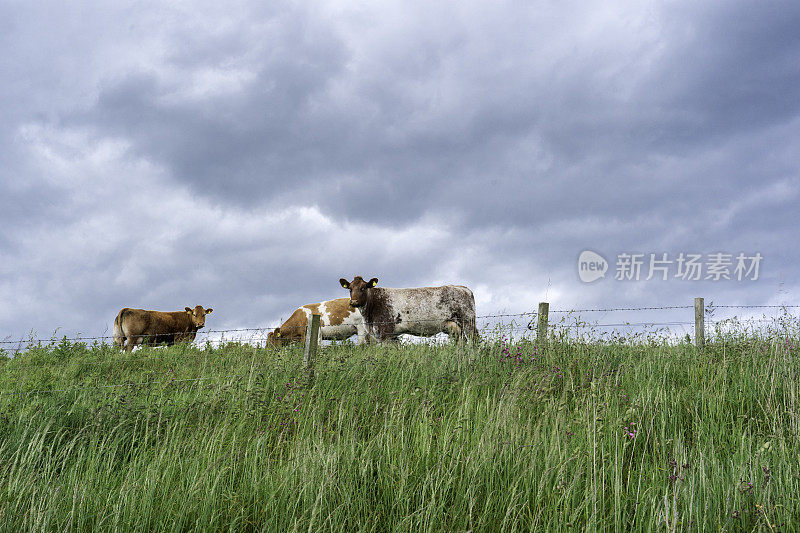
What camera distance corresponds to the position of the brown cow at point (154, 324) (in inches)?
706

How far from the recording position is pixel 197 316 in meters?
20.5

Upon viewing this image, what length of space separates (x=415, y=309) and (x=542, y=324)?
5911 millimetres

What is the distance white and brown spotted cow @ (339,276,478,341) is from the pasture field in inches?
236

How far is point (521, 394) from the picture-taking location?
5.47 m

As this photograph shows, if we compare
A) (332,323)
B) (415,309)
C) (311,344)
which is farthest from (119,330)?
(311,344)

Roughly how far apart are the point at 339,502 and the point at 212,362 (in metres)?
8.01

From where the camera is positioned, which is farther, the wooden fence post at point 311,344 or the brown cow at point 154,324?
the brown cow at point 154,324

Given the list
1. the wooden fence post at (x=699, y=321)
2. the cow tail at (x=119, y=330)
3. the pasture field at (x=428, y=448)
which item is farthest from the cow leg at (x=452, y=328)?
the cow tail at (x=119, y=330)

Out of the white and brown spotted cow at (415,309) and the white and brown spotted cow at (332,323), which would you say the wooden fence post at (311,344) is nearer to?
the white and brown spotted cow at (415,309)

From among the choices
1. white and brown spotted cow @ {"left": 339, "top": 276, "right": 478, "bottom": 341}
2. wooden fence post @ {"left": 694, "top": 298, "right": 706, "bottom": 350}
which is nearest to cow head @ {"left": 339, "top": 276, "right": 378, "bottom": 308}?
white and brown spotted cow @ {"left": 339, "top": 276, "right": 478, "bottom": 341}

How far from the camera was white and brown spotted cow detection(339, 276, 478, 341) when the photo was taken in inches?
557

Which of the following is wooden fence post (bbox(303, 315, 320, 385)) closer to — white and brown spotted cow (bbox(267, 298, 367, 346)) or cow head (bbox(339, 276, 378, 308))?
cow head (bbox(339, 276, 378, 308))

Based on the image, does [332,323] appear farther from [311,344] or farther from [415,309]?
[311,344]

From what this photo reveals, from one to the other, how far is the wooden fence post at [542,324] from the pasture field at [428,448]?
1.64 ft
